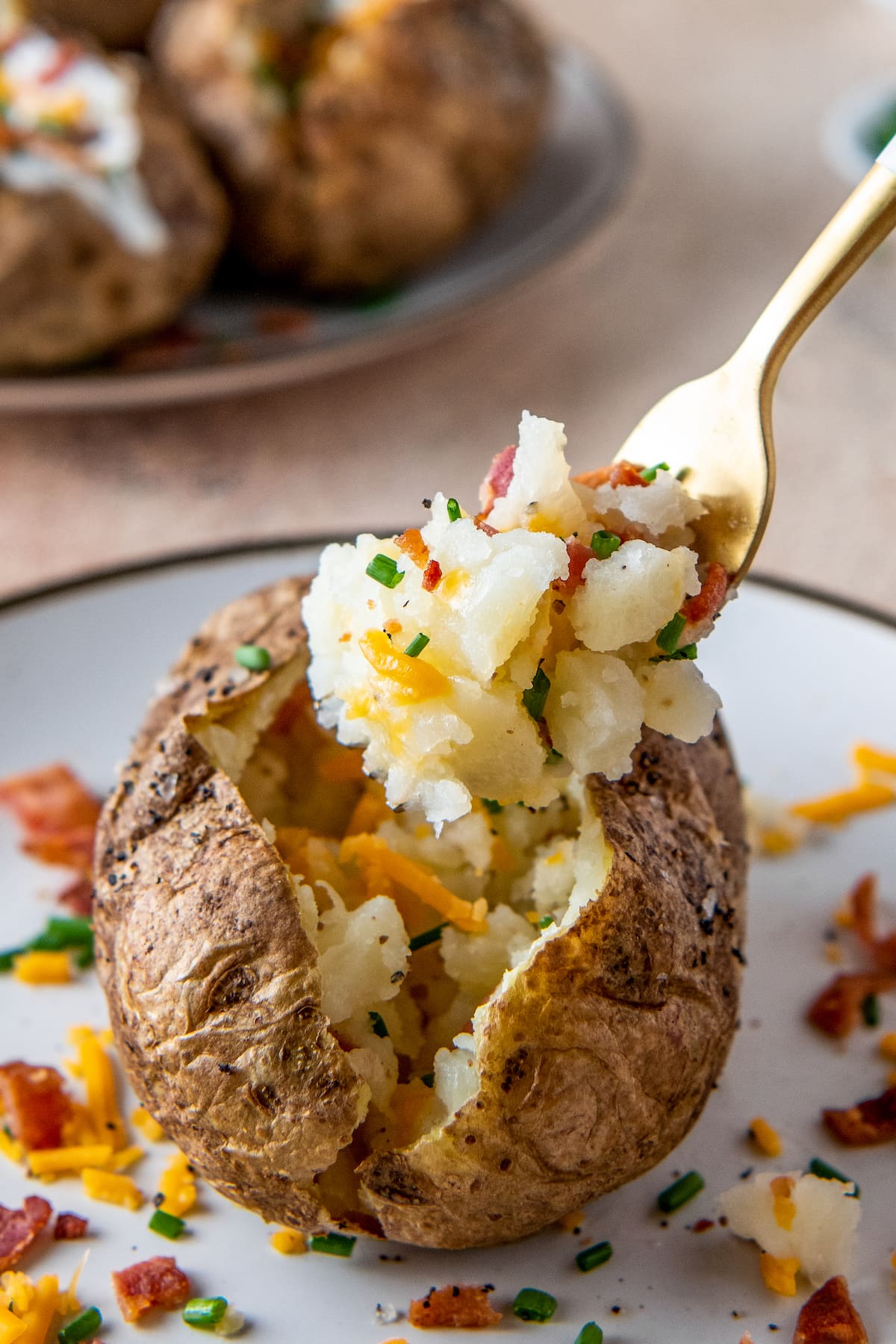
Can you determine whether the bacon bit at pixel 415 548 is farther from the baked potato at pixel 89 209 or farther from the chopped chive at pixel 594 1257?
the baked potato at pixel 89 209

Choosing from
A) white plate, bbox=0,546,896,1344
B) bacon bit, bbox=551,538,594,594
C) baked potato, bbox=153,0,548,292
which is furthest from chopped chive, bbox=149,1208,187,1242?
baked potato, bbox=153,0,548,292

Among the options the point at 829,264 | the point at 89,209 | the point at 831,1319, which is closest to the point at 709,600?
the point at 829,264

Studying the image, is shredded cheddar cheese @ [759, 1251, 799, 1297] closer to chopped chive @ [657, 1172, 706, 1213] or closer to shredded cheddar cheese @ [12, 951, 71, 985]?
chopped chive @ [657, 1172, 706, 1213]

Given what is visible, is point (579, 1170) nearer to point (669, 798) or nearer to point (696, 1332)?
point (696, 1332)

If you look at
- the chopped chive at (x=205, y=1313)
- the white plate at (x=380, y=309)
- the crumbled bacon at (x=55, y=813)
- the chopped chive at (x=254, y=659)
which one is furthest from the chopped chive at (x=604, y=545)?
the white plate at (x=380, y=309)

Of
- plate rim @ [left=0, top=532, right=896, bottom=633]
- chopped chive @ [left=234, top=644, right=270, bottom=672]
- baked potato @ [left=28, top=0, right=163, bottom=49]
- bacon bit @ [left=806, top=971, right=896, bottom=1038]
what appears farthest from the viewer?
baked potato @ [left=28, top=0, right=163, bottom=49]

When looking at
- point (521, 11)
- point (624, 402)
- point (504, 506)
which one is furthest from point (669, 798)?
point (521, 11)
